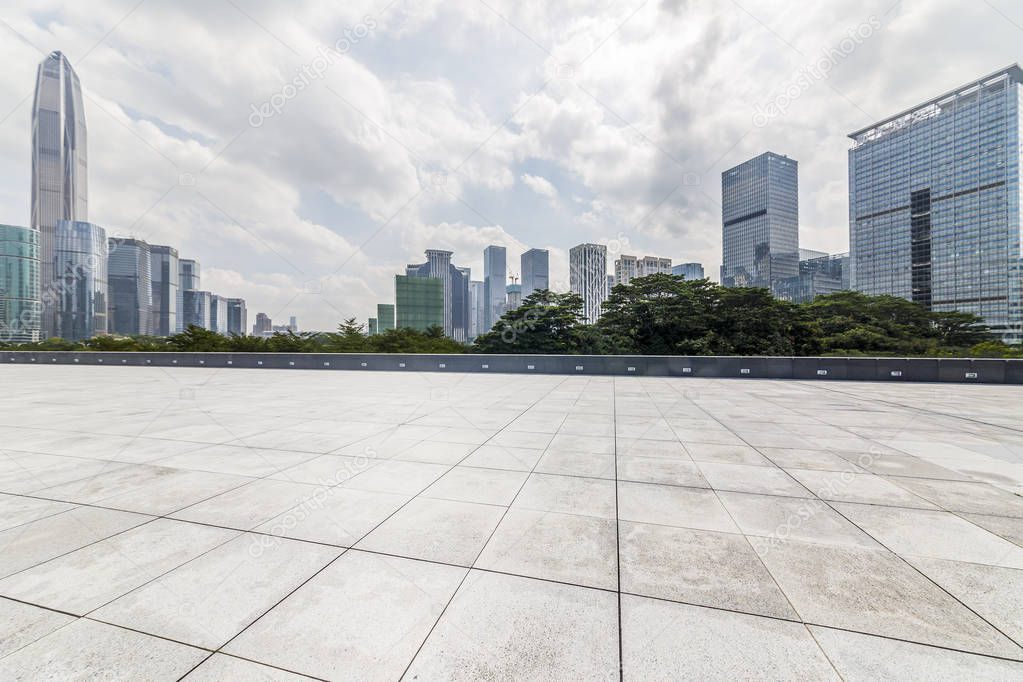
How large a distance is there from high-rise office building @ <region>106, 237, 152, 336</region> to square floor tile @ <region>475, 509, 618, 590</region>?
9218cm

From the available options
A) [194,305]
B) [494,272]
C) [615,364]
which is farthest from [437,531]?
[494,272]

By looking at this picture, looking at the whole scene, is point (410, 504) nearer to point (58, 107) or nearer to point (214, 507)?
point (214, 507)

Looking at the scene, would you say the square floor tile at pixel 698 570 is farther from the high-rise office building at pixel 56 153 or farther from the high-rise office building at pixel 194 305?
the high-rise office building at pixel 194 305

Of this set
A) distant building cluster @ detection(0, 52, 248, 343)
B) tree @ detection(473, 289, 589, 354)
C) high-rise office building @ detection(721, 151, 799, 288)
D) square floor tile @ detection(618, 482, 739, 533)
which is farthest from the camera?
high-rise office building @ detection(721, 151, 799, 288)

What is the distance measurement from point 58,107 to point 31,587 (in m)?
115

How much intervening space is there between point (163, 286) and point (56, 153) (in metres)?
30.0

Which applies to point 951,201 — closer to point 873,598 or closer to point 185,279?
point 873,598

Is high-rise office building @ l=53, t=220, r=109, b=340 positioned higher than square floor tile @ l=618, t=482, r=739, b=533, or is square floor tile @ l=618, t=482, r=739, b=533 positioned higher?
high-rise office building @ l=53, t=220, r=109, b=340

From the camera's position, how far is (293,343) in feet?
95.3

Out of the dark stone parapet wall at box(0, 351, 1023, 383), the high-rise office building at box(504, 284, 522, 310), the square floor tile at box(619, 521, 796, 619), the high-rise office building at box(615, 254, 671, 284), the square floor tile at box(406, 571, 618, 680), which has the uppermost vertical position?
the high-rise office building at box(615, 254, 671, 284)

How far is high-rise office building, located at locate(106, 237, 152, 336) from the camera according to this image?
71.4 m

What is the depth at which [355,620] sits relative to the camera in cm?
250

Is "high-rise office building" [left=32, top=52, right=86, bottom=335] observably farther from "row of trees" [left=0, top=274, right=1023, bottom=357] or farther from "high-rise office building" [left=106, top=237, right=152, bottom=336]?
"row of trees" [left=0, top=274, right=1023, bottom=357]

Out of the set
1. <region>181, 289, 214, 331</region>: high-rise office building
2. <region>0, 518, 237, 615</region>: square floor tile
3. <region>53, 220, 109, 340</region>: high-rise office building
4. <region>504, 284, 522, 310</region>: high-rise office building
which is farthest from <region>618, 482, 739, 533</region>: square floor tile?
<region>181, 289, 214, 331</region>: high-rise office building
